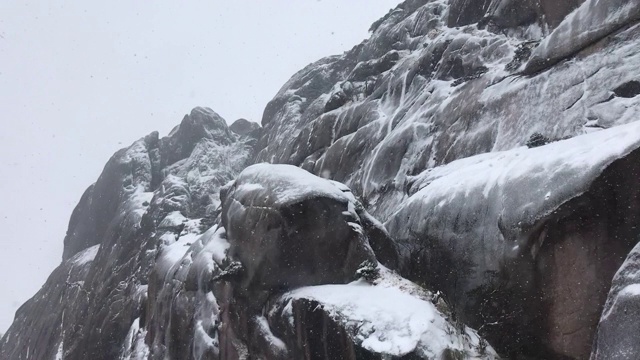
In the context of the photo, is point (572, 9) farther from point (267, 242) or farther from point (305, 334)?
point (305, 334)

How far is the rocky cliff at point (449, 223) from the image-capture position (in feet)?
29.9

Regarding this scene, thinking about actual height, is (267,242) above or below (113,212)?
above

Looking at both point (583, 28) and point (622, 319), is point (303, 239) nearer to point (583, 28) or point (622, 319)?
point (622, 319)

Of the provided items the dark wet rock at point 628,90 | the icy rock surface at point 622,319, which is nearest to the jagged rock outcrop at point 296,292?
the icy rock surface at point 622,319

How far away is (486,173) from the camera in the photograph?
1203 centimetres

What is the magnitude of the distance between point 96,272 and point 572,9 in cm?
4018

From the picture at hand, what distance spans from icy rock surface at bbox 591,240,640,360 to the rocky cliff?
0.02m

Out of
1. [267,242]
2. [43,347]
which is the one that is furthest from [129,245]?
[267,242]

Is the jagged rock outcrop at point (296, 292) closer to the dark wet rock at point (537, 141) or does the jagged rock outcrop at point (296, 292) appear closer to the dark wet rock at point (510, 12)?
the dark wet rock at point (537, 141)

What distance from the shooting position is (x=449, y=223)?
1234cm

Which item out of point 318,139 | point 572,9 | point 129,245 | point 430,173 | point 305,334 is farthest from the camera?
point 129,245

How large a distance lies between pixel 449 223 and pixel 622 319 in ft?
19.0

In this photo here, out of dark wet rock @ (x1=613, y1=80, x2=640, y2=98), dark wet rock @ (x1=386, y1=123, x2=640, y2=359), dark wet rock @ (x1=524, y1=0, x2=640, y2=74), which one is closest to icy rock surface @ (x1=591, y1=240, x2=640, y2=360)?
dark wet rock @ (x1=386, y1=123, x2=640, y2=359)

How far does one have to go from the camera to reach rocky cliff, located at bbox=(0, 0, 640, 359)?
9.10m
